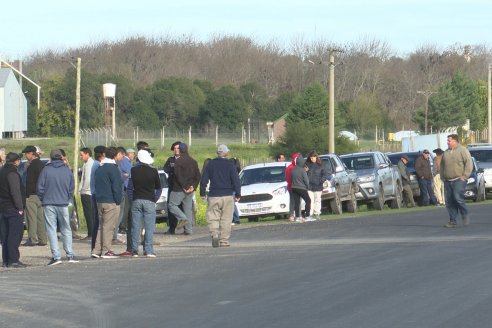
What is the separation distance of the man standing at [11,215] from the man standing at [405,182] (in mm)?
20075

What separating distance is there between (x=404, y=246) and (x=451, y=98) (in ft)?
303

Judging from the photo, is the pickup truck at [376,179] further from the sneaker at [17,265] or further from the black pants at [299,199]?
the sneaker at [17,265]

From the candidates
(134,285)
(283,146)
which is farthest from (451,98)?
(134,285)

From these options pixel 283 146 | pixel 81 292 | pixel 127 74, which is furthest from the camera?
pixel 127 74

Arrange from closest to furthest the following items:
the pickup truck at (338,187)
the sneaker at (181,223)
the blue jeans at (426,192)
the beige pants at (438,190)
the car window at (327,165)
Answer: the sneaker at (181,223), the pickup truck at (338,187), the car window at (327,165), the blue jeans at (426,192), the beige pants at (438,190)

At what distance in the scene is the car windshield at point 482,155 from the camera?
136 ft

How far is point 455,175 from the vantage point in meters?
23.9

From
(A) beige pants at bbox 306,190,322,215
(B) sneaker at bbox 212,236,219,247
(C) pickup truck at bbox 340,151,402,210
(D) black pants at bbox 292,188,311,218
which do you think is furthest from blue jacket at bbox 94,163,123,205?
(C) pickup truck at bbox 340,151,402,210

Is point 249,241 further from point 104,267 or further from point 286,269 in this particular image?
point 286,269

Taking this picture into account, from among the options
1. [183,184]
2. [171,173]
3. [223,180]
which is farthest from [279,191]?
[223,180]

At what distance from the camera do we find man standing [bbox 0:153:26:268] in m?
19.7

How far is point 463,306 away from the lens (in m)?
12.1

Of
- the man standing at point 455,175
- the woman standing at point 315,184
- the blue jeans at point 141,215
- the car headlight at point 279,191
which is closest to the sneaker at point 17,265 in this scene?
the blue jeans at point 141,215

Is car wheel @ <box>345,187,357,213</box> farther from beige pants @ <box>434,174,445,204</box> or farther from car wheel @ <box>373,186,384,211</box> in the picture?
beige pants @ <box>434,174,445,204</box>
